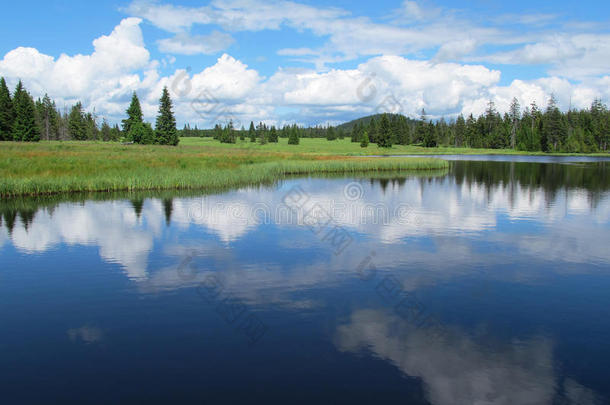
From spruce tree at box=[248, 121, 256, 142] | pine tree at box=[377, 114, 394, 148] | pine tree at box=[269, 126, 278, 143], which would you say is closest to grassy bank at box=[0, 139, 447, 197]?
pine tree at box=[377, 114, 394, 148]

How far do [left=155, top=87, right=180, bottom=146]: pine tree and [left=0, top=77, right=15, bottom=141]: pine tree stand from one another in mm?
28333

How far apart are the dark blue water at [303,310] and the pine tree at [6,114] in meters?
79.4

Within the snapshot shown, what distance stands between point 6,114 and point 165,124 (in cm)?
3058

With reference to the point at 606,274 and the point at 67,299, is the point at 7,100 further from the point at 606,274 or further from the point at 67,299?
the point at 606,274

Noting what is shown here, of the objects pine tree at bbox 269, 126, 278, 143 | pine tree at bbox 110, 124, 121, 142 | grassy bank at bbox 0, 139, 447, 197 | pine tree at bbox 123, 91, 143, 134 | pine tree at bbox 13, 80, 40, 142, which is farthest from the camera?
pine tree at bbox 269, 126, 278, 143

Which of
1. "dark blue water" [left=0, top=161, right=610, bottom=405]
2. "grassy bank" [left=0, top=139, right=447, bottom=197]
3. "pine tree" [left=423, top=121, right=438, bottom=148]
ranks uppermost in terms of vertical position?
"pine tree" [left=423, top=121, right=438, bottom=148]

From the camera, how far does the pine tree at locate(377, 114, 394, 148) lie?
130 m

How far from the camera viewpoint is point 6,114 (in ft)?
294

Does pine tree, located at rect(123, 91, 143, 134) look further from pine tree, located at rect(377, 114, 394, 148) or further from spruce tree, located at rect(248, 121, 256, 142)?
pine tree, located at rect(377, 114, 394, 148)

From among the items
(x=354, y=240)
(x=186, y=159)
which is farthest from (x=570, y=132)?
(x=354, y=240)

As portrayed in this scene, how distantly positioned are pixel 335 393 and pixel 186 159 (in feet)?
160

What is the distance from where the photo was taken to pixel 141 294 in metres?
13.5

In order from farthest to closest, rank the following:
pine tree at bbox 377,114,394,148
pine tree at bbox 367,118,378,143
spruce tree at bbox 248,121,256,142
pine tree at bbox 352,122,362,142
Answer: pine tree at bbox 352,122,362,142 < spruce tree at bbox 248,121,256,142 < pine tree at bbox 367,118,378,143 < pine tree at bbox 377,114,394,148

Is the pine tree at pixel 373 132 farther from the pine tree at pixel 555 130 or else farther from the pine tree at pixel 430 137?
the pine tree at pixel 555 130
